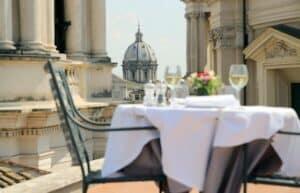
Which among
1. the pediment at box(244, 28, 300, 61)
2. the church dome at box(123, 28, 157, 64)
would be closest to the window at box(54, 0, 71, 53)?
the pediment at box(244, 28, 300, 61)

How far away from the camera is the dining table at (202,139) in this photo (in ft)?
15.3

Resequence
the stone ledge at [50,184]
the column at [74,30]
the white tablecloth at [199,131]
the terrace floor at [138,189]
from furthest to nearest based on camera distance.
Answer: the column at [74,30], the terrace floor at [138,189], the stone ledge at [50,184], the white tablecloth at [199,131]

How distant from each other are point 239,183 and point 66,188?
2547 millimetres

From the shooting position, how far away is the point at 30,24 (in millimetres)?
13422

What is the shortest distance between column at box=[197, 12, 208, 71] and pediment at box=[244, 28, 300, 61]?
15.1 m

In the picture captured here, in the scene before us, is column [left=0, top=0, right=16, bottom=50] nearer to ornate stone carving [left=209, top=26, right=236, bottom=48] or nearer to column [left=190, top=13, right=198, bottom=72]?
ornate stone carving [left=209, top=26, right=236, bottom=48]

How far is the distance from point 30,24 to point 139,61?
10524 centimetres

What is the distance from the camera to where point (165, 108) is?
188 inches

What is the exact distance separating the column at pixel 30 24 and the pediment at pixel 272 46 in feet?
21.5

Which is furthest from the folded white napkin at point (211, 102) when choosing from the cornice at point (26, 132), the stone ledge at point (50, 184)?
the cornice at point (26, 132)

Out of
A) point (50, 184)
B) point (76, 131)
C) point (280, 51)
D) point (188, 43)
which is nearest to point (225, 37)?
point (280, 51)

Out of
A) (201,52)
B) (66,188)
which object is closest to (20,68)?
(66,188)

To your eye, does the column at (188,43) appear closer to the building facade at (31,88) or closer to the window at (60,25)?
the window at (60,25)

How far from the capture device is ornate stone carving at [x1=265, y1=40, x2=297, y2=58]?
57.3ft
